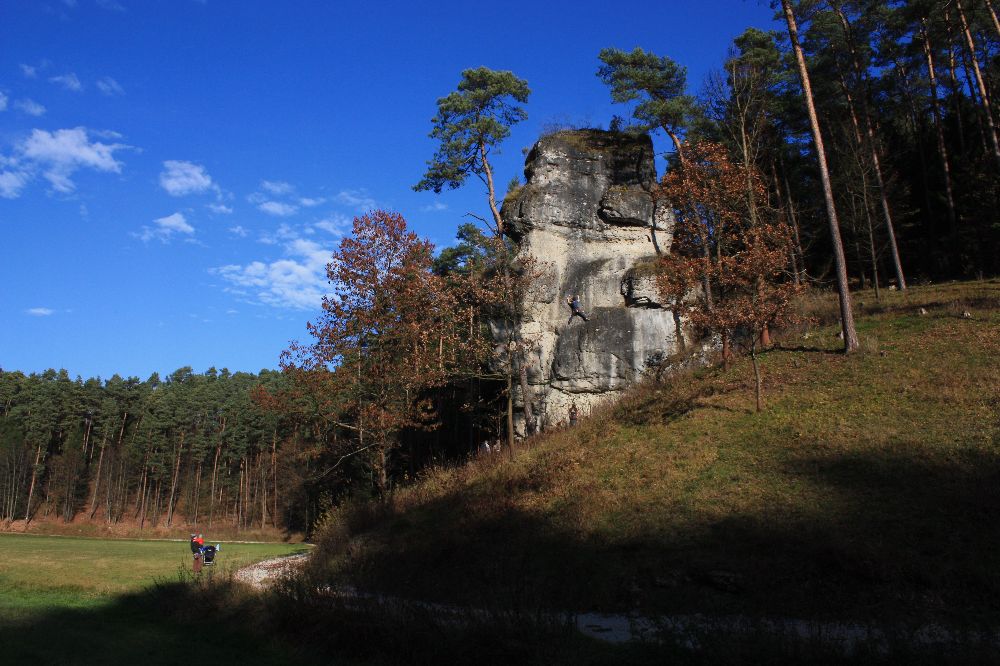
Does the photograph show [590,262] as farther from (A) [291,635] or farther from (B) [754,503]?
(A) [291,635]

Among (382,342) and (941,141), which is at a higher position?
(941,141)

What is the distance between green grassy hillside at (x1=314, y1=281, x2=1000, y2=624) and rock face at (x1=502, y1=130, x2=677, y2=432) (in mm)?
5023

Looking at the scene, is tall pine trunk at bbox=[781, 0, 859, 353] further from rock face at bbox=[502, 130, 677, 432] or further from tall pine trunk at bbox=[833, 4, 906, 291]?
tall pine trunk at bbox=[833, 4, 906, 291]

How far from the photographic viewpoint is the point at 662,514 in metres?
13.5

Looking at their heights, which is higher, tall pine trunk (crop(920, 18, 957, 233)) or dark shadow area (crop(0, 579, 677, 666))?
tall pine trunk (crop(920, 18, 957, 233))

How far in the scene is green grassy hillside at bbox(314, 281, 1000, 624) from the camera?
31.9 feet

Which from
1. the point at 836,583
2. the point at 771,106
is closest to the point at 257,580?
the point at 836,583

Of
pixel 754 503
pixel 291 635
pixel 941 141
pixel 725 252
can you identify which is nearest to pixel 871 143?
pixel 941 141

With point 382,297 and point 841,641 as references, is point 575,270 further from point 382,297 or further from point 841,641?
point 841,641

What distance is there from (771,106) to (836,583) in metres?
26.9

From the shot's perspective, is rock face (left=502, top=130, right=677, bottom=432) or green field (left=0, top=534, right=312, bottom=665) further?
rock face (left=502, top=130, right=677, bottom=432)

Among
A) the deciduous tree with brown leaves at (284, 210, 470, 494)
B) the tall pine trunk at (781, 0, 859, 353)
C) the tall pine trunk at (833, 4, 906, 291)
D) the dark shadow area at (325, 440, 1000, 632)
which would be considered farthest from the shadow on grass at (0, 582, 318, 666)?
the tall pine trunk at (833, 4, 906, 291)

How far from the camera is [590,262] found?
101 feet

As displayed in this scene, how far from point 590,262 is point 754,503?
19.2 meters
